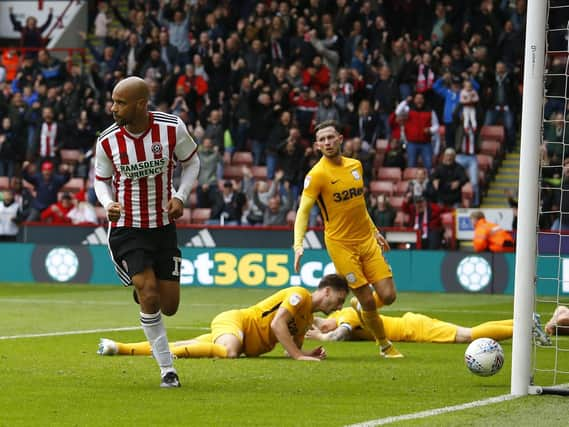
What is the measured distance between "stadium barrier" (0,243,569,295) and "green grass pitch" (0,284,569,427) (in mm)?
7554

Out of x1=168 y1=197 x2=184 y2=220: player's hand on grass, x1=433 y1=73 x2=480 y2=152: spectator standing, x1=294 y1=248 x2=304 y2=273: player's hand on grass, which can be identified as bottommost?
x1=294 y1=248 x2=304 y2=273: player's hand on grass

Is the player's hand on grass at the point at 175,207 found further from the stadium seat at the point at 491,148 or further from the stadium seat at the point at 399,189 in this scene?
the stadium seat at the point at 491,148

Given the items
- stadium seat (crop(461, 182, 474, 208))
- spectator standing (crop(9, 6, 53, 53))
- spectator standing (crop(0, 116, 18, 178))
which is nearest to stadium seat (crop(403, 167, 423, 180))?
stadium seat (crop(461, 182, 474, 208))

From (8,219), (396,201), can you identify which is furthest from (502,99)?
(8,219)

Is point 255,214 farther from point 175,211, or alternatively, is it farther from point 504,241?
point 175,211

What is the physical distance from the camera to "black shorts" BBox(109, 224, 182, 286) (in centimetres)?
968

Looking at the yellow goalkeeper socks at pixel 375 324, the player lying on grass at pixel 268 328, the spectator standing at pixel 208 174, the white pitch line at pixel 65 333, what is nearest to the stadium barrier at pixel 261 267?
the spectator standing at pixel 208 174

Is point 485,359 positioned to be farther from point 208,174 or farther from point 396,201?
point 208,174

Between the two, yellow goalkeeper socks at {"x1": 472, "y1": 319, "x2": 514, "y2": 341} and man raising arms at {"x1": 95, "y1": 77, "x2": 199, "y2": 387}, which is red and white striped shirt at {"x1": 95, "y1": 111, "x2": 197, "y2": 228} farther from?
yellow goalkeeper socks at {"x1": 472, "y1": 319, "x2": 514, "y2": 341}

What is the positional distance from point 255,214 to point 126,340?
11614mm

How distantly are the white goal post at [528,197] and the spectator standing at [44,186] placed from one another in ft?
63.9

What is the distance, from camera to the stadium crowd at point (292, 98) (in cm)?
2628

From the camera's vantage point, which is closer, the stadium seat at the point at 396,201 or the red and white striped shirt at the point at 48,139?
the stadium seat at the point at 396,201

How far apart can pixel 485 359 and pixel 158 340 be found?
2535mm
